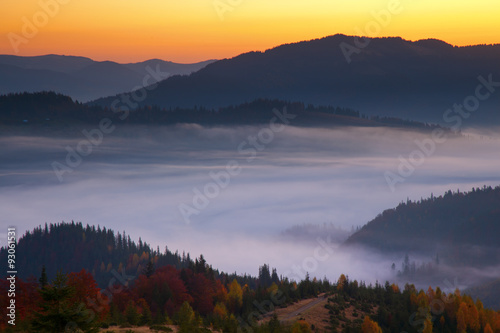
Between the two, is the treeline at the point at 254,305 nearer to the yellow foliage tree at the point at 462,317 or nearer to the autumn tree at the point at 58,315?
the yellow foliage tree at the point at 462,317

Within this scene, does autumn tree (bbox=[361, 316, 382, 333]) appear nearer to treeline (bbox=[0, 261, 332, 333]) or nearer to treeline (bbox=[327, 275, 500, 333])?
treeline (bbox=[327, 275, 500, 333])

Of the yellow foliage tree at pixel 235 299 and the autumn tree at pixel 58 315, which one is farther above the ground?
the autumn tree at pixel 58 315

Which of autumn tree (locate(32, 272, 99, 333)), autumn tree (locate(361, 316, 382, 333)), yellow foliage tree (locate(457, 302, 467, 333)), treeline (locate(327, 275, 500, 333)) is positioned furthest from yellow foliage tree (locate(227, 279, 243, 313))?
autumn tree (locate(32, 272, 99, 333))

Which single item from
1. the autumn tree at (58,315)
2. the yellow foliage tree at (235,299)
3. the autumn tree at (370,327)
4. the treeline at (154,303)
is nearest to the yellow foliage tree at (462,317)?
the treeline at (154,303)

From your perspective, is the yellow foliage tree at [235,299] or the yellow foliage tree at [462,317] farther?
the yellow foliage tree at [462,317]

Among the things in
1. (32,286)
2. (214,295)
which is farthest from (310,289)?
(32,286)

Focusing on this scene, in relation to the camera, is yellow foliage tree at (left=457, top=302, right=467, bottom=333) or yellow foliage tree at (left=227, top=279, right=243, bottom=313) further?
yellow foliage tree at (left=457, top=302, right=467, bottom=333)

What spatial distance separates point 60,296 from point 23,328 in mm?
15756

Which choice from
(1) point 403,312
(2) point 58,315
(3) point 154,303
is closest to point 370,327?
(1) point 403,312

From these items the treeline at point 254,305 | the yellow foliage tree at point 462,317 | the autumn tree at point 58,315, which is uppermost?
the autumn tree at point 58,315

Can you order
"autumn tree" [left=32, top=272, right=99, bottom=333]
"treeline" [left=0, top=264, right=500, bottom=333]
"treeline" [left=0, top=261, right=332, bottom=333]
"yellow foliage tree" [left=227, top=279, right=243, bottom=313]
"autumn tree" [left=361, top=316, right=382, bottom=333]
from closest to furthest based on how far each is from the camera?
1. "autumn tree" [left=32, top=272, right=99, bottom=333]
2. "treeline" [left=0, top=261, right=332, bottom=333]
3. "treeline" [left=0, top=264, right=500, bottom=333]
4. "autumn tree" [left=361, top=316, right=382, bottom=333]
5. "yellow foliage tree" [left=227, top=279, right=243, bottom=313]

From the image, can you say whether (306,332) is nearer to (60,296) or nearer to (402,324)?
(402,324)

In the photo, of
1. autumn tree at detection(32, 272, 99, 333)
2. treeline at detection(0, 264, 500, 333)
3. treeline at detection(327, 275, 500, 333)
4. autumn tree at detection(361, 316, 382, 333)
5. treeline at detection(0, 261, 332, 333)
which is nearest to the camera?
autumn tree at detection(32, 272, 99, 333)

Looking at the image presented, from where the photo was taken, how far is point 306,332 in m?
118
